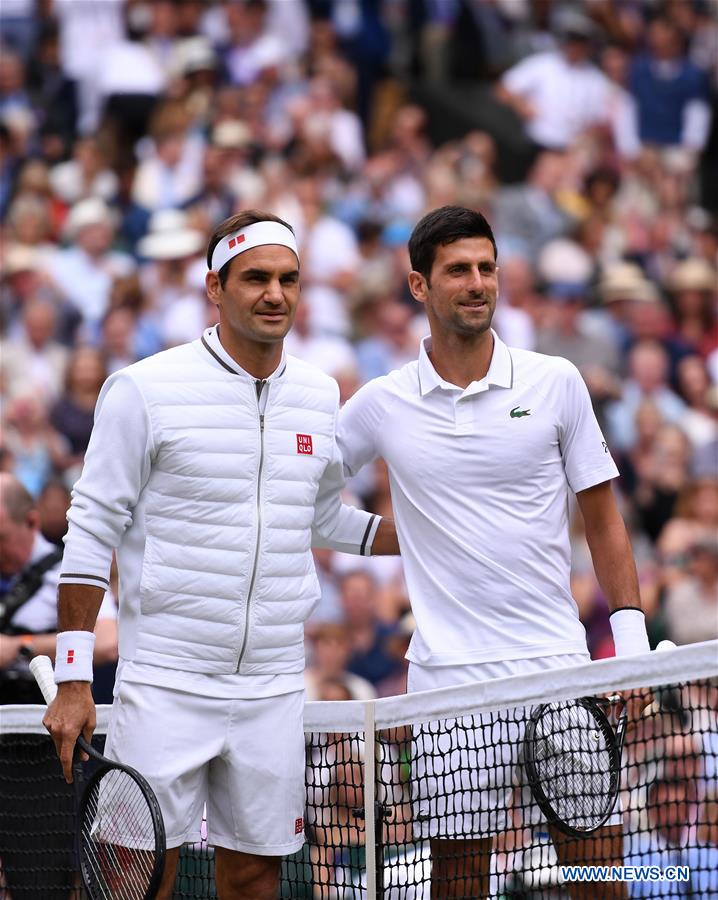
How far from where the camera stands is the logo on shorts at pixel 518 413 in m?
5.60

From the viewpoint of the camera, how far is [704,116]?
55.7 feet

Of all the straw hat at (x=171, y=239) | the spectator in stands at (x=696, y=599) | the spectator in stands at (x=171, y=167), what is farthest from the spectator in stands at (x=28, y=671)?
the spectator in stands at (x=171, y=167)

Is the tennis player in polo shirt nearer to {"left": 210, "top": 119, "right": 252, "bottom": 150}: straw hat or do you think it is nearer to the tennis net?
the tennis net

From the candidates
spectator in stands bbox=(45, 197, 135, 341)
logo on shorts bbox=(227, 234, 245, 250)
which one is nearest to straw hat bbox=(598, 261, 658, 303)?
spectator in stands bbox=(45, 197, 135, 341)

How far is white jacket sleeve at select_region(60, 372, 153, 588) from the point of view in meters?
5.27

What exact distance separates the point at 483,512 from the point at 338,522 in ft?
2.14

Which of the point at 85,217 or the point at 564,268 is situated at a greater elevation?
the point at 85,217

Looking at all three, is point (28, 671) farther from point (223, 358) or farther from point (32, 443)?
point (32, 443)

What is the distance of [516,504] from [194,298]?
7685 millimetres

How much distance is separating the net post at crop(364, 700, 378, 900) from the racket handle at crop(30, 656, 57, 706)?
36.8 inches

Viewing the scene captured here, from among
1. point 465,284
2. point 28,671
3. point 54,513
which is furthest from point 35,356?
point 465,284

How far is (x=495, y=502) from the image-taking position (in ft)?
18.2

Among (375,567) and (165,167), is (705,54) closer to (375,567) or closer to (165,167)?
(165,167)

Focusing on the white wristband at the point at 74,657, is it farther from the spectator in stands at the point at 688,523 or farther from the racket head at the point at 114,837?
the spectator in stands at the point at 688,523
